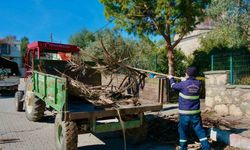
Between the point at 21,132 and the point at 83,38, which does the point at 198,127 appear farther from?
the point at 83,38

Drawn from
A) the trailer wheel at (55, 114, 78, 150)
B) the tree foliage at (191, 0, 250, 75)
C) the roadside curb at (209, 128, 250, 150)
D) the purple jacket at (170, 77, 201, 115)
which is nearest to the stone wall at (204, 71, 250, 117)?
the tree foliage at (191, 0, 250, 75)

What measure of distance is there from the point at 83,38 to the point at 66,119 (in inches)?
1439

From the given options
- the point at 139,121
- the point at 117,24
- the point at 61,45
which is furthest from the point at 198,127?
the point at 117,24

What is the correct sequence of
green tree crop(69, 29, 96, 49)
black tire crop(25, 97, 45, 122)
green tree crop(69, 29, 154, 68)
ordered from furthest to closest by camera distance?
green tree crop(69, 29, 96, 49), black tire crop(25, 97, 45, 122), green tree crop(69, 29, 154, 68)

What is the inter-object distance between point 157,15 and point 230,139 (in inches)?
277

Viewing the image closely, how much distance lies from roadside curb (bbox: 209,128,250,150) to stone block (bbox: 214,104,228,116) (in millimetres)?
2635

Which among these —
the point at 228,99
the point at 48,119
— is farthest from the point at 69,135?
the point at 228,99

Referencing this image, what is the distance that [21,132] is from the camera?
8.41 meters

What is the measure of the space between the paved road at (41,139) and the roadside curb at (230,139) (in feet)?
3.64

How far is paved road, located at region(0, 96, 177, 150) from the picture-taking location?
7.11m

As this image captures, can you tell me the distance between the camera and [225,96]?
385 inches

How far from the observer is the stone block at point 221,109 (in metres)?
9.78

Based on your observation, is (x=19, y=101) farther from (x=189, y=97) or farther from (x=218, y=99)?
(x=189, y=97)

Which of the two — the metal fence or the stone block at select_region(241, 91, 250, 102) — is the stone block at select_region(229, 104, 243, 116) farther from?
the metal fence
